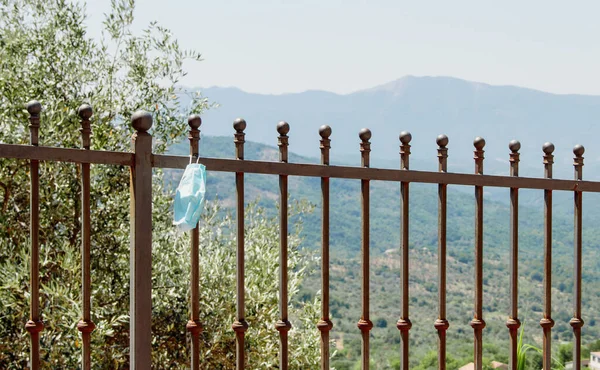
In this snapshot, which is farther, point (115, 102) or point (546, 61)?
point (546, 61)

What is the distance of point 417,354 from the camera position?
1772cm

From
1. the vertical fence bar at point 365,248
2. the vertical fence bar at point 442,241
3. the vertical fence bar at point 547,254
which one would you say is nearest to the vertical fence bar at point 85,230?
the vertical fence bar at point 365,248

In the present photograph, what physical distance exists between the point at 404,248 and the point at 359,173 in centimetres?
38

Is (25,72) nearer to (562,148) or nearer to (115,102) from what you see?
(115,102)

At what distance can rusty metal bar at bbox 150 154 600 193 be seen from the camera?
8.95 feet

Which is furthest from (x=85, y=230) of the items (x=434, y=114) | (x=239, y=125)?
(x=434, y=114)

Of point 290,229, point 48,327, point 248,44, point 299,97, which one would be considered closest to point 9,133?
point 48,327

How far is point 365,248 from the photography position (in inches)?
116

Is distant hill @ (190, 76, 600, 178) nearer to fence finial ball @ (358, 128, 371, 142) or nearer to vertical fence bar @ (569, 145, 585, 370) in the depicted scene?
vertical fence bar @ (569, 145, 585, 370)

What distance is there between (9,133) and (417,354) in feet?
45.7

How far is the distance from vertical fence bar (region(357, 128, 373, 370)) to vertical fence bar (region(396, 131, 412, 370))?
0.49ft

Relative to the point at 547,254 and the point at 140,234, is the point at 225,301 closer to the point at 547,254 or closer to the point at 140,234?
the point at 547,254

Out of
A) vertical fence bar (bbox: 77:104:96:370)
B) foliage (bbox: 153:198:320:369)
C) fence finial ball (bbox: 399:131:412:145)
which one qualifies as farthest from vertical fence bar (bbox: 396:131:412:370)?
foliage (bbox: 153:198:320:369)

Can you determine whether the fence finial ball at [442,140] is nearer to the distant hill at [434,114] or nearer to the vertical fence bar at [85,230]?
the vertical fence bar at [85,230]
